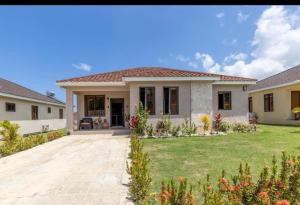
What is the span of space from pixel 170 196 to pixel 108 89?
47.8 feet

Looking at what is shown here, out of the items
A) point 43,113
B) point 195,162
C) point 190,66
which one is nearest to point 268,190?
point 195,162

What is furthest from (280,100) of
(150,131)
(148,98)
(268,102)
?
(150,131)

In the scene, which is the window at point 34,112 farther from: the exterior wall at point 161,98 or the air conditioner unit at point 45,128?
the exterior wall at point 161,98

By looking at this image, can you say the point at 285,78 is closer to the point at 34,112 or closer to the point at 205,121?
the point at 205,121

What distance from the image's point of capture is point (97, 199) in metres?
4.63

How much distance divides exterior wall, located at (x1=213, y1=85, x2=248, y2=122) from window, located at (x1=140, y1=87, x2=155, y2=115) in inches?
221

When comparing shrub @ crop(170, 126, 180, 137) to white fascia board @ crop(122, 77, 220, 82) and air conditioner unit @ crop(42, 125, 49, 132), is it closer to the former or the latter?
white fascia board @ crop(122, 77, 220, 82)

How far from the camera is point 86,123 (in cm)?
1839

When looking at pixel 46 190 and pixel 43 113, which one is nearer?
pixel 46 190

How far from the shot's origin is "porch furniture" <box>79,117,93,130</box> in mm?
18438

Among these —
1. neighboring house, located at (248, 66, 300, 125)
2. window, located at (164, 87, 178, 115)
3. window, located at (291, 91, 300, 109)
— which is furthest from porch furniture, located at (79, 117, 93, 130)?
window, located at (291, 91, 300, 109)

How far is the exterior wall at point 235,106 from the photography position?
1784 centimetres

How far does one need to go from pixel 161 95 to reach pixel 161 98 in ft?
0.67
